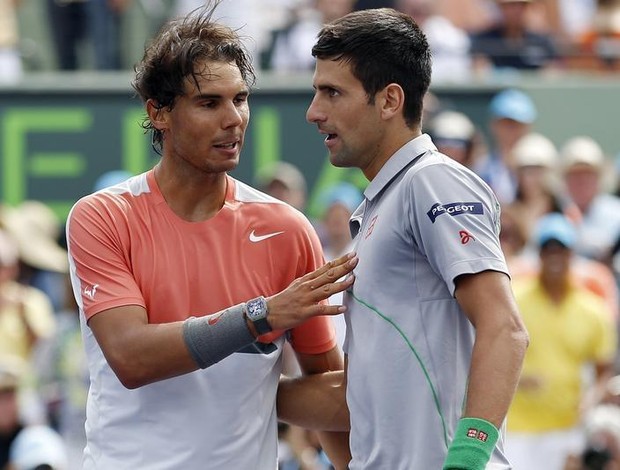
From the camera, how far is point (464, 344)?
4129 millimetres

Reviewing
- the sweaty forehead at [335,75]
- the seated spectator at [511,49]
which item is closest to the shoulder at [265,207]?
the sweaty forehead at [335,75]

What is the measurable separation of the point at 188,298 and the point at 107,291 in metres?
0.26

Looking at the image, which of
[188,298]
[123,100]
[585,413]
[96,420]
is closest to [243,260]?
[188,298]

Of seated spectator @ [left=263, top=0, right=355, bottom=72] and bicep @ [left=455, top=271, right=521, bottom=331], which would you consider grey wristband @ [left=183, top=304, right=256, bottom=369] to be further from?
seated spectator @ [left=263, top=0, right=355, bottom=72]

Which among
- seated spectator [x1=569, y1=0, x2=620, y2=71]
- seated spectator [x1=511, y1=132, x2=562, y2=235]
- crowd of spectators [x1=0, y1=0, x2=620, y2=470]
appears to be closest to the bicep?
crowd of spectators [x1=0, y1=0, x2=620, y2=470]

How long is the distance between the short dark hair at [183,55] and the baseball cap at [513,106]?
644 centimetres

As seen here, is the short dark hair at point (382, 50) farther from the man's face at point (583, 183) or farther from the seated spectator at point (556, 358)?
the man's face at point (583, 183)

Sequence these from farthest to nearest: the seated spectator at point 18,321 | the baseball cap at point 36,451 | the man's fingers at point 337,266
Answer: the seated spectator at point 18,321 → the baseball cap at point 36,451 → the man's fingers at point 337,266

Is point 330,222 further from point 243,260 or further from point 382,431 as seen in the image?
point 382,431

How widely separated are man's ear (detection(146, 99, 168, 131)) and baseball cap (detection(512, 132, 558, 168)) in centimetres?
558

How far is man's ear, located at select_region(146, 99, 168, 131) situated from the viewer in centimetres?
484

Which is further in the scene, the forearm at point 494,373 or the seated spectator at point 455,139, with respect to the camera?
the seated spectator at point 455,139

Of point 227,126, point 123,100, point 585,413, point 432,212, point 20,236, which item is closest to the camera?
point 432,212

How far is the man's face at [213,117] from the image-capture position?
15.4 ft
